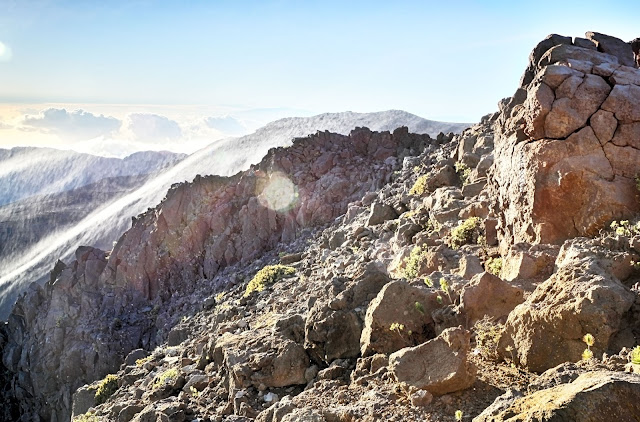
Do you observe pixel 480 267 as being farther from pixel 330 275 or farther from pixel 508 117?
pixel 330 275

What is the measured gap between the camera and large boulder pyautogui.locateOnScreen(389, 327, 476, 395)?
276 inches

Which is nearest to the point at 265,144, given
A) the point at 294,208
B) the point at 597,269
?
the point at 294,208

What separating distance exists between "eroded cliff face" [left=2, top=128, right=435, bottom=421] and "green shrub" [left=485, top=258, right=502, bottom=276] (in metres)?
16.8

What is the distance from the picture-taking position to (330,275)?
15648 millimetres

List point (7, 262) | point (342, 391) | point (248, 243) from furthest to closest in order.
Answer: point (7, 262), point (248, 243), point (342, 391)

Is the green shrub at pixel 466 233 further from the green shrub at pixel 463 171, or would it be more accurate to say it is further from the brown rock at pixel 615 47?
the green shrub at pixel 463 171

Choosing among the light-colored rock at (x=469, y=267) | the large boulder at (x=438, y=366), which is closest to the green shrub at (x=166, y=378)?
the large boulder at (x=438, y=366)

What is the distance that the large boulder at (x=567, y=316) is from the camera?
680 centimetres

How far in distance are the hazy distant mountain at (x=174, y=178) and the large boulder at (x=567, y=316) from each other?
56.0 m

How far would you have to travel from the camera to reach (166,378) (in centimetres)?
1277

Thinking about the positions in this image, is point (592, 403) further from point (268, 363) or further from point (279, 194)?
point (279, 194)

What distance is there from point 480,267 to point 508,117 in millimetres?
3964

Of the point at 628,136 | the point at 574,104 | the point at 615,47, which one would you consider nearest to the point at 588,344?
the point at 628,136

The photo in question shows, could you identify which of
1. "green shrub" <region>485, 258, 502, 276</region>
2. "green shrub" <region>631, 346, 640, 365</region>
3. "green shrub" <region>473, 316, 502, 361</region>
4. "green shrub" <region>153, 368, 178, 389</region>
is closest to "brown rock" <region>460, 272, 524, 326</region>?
"green shrub" <region>473, 316, 502, 361</region>
